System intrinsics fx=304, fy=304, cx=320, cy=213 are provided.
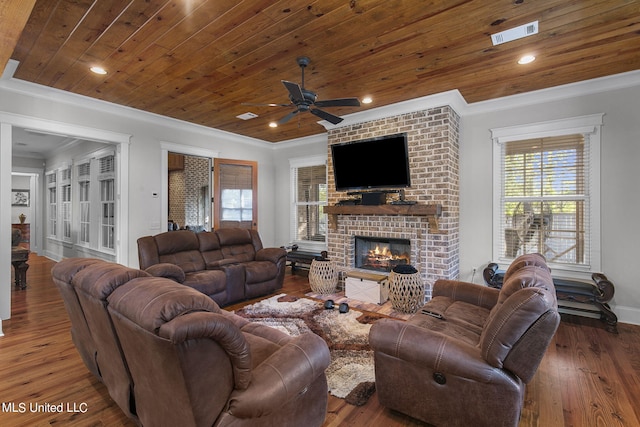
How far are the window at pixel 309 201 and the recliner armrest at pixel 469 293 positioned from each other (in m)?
3.26

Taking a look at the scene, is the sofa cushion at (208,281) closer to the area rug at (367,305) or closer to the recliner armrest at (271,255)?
the recliner armrest at (271,255)

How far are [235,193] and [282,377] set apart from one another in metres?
4.76

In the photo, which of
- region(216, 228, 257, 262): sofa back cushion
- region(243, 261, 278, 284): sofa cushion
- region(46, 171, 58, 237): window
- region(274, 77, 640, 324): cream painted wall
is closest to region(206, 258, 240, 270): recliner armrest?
region(216, 228, 257, 262): sofa back cushion

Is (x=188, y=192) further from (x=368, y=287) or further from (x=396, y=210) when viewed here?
(x=396, y=210)

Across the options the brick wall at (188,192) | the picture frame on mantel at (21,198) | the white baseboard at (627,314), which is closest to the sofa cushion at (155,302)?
the white baseboard at (627,314)

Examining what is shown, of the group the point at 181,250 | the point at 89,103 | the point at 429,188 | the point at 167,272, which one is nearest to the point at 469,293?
the point at 429,188

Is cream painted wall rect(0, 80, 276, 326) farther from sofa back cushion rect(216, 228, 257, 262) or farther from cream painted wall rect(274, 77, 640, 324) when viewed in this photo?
cream painted wall rect(274, 77, 640, 324)

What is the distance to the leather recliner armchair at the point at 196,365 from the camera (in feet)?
3.62

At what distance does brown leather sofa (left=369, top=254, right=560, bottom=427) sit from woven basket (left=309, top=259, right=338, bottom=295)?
2.69 m

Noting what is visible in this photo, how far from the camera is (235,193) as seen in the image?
580cm

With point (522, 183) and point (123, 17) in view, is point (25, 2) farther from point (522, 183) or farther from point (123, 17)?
point (522, 183)

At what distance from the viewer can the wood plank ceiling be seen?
2225 mm

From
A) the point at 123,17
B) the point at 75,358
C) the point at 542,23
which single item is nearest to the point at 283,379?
the point at 75,358

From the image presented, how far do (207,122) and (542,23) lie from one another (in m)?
4.60
